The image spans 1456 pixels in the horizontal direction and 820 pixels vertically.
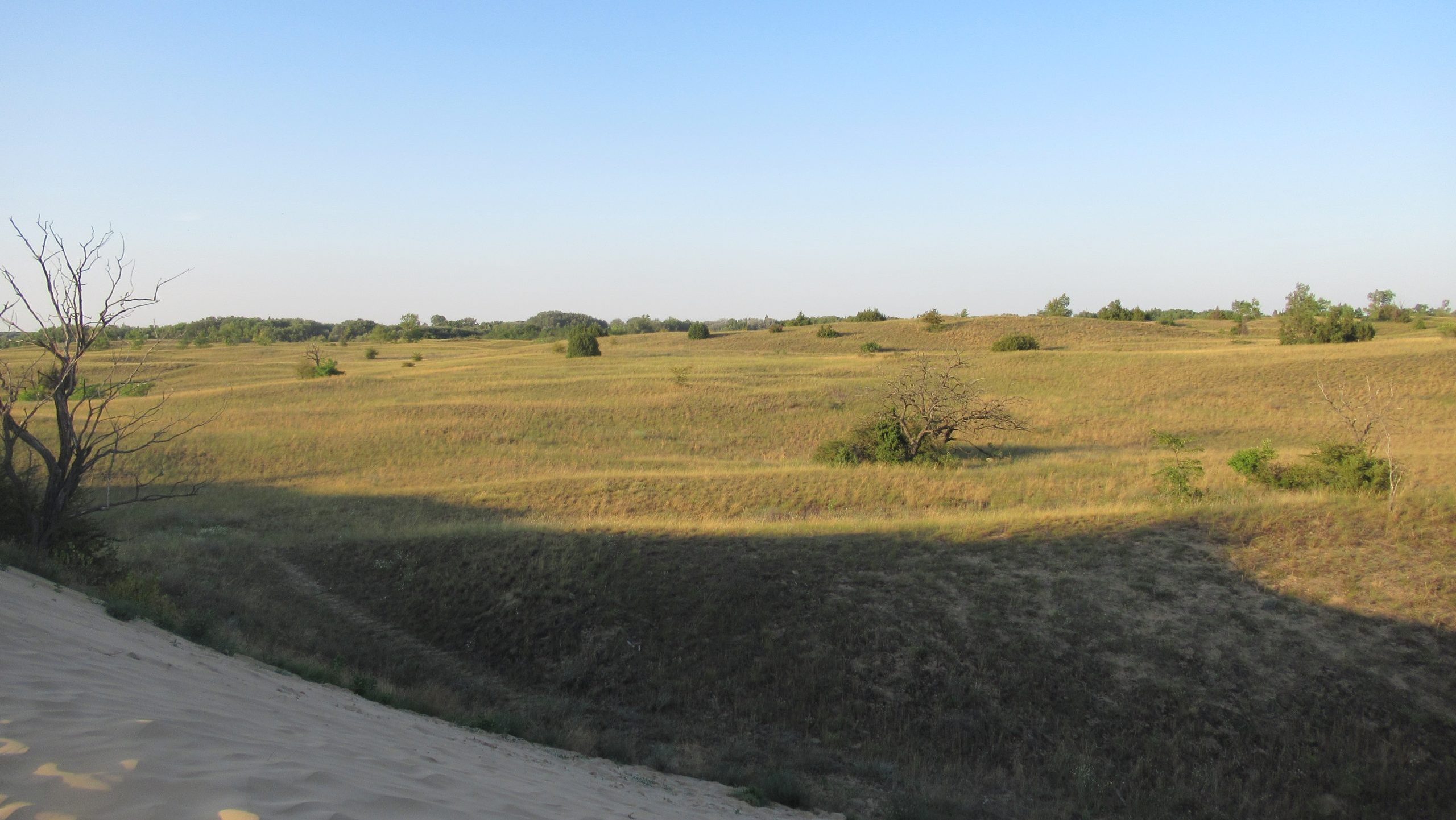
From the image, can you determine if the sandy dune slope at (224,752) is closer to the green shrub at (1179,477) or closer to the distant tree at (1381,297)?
the green shrub at (1179,477)

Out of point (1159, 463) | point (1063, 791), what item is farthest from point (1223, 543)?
point (1159, 463)

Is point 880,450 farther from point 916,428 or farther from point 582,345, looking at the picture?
point 582,345

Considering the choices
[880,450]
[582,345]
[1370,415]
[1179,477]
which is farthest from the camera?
[582,345]

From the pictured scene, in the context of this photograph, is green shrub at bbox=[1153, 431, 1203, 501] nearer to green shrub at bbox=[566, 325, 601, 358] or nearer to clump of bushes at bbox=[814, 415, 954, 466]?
clump of bushes at bbox=[814, 415, 954, 466]

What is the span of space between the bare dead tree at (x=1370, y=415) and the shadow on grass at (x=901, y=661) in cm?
595

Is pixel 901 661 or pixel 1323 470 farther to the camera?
pixel 1323 470

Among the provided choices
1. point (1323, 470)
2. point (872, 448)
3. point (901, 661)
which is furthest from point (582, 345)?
point (901, 661)

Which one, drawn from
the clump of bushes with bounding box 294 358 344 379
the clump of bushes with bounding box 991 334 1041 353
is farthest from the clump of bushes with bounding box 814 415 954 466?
the clump of bushes with bounding box 294 358 344 379

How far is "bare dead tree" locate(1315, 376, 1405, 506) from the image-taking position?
57.9 ft

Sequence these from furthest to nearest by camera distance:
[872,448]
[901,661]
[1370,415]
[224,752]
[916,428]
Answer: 1. [916,428]
2. [872,448]
3. [1370,415]
4. [901,661]
5. [224,752]

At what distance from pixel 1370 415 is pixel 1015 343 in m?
41.6

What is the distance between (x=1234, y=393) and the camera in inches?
1652

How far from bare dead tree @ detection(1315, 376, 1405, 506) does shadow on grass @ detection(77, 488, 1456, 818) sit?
595cm

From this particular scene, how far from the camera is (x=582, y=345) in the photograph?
66688mm
